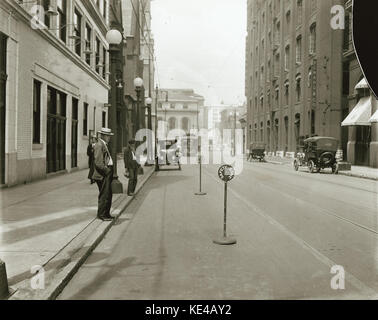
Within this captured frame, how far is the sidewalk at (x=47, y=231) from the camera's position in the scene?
17.3 ft

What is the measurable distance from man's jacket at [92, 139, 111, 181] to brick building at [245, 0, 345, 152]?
24.8 meters

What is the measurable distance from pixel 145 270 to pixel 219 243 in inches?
72.4

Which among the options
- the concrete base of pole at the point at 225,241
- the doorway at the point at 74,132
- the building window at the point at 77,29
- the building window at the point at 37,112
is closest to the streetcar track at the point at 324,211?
the concrete base of pole at the point at 225,241

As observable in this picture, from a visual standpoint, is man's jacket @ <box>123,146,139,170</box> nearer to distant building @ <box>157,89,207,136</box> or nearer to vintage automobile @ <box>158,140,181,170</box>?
vintage automobile @ <box>158,140,181,170</box>

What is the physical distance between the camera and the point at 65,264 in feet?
18.5

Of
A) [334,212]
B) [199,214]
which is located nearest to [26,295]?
[199,214]

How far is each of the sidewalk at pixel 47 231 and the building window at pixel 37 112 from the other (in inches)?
156

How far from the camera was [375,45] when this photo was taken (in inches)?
83.7

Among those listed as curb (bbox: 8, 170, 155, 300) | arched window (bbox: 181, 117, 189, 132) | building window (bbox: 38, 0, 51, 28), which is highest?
arched window (bbox: 181, 117, 189, 132)

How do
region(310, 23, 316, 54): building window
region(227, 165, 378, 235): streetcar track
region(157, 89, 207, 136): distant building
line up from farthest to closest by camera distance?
region(157, 89, 207, 136): distant building → region(310, 23, 316, 54): building window → region(227, 165, 378, 235): streetcar track

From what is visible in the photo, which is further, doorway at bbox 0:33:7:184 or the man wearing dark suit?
doorway at bbox 0:33:7:184

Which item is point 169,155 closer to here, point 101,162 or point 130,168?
point 130,168

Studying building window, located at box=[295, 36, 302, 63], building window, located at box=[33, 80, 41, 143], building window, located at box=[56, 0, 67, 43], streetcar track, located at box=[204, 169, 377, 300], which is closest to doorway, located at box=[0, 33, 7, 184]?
building window, located at box=[33, 80, 41, 143]

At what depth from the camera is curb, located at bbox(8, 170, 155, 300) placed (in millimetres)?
4473
